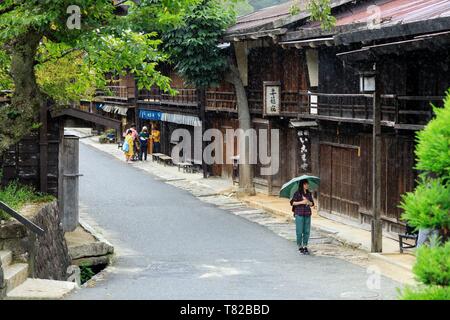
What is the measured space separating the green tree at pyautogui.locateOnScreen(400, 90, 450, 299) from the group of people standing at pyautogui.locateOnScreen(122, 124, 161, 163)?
133ft

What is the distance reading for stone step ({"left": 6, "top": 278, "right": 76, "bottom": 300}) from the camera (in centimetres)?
1353

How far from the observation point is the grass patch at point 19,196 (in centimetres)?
1766

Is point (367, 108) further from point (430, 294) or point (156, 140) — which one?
point (156, 140)

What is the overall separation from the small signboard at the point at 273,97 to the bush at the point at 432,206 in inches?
917

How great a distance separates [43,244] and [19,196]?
2360mm

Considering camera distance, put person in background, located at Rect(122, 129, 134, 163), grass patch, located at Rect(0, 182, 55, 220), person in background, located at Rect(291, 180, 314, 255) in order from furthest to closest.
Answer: person in background, located at Rect(122, 129, 134, 163), person in background, located at Rect(291, 180, 314, 255), grass patch, located at Rect(0, 182, 55, 220)

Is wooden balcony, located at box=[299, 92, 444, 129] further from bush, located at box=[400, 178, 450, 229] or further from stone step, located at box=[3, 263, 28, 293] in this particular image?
bush, located at box=[400, 178, 450, 229]

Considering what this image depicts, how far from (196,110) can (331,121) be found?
16760 mm

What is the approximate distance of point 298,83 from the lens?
29469mm

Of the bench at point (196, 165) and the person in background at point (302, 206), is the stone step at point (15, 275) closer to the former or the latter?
the person in background at point (302, 206)

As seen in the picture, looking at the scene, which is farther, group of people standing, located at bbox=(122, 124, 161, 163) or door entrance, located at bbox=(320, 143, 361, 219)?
group of people standing, located at bbox=(122, 124, 161, 163)

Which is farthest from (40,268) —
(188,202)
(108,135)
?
(108,135)

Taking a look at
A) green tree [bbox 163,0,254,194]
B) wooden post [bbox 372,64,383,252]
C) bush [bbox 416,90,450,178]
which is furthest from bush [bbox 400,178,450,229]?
green tree [bbox 163,0,254,194]

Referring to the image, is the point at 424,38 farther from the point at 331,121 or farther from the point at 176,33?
the point at 176,33
